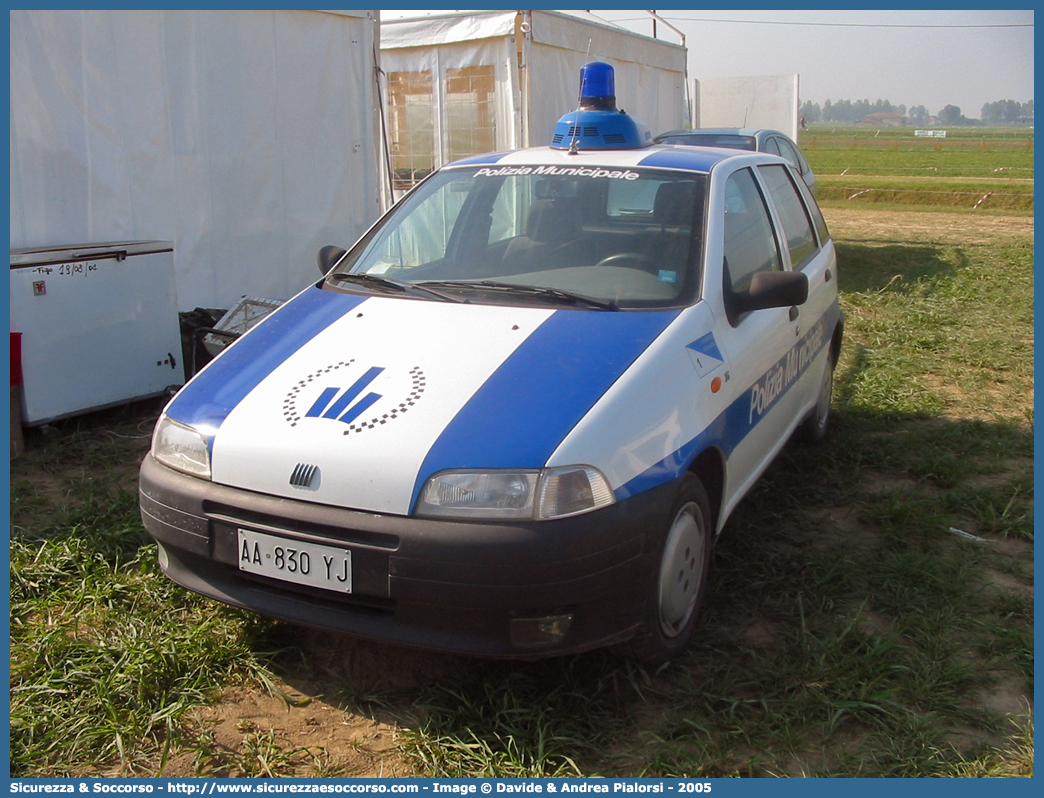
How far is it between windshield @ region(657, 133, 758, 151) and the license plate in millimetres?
8945

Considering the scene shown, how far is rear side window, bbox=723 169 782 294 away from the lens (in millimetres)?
3662

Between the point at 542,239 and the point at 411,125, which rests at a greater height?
the point at 411,125

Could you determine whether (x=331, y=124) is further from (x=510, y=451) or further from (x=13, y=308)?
(x=510, y=451)

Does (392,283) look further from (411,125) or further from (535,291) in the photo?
(411,125)

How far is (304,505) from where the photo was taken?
104 inches

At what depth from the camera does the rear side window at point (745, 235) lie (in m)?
3.66

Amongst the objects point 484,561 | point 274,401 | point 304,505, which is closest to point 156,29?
point 274,401

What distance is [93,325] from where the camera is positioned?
5.35 m

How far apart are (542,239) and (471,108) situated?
22.5 ft

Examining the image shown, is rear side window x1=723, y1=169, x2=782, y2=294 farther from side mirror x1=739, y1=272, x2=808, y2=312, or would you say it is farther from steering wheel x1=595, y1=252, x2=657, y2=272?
steering wheel x1=595, y1=252, x2=657, y2=272

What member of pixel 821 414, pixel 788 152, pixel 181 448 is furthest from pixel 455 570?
pixel 788 152

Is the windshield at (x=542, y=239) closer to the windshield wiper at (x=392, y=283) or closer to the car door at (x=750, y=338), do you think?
the windshield wiper at (x=392, y=283)

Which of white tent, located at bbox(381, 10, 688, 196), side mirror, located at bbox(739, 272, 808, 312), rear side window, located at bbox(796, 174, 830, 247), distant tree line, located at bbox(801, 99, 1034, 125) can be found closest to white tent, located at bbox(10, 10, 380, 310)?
white tent, located at bbox(381, 10, 688, 196)

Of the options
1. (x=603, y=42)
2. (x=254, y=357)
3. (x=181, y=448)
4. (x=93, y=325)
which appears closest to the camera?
(x=181, y=448)
